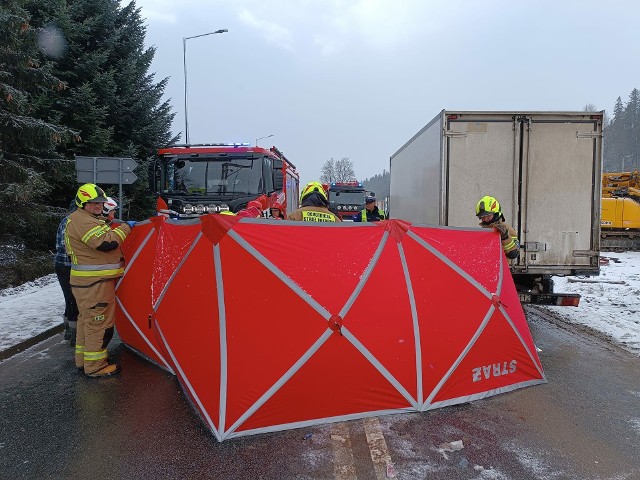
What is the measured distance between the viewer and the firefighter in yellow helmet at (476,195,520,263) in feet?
17.2

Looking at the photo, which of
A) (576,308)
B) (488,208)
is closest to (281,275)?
(488,208)

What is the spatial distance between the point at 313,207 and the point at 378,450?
2.83 meters

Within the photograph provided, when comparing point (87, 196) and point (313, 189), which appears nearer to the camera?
point (87, 196)

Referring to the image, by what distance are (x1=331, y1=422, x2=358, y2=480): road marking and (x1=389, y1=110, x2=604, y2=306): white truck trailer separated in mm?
3854

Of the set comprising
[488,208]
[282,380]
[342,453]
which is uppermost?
[488,208]

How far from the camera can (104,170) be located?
9.78 metres

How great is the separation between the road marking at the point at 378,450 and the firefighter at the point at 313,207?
230 centimetres

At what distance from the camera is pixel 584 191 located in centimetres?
658

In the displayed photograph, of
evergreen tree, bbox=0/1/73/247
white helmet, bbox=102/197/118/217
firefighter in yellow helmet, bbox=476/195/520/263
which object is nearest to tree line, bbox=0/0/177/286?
evergreen tree, bbox=0/1/73/247

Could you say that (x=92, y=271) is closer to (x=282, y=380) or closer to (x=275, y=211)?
(x=282, y=380)

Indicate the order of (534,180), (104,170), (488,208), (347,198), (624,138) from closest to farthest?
(488,208)
(534,180)
(104,170)
(347,198)
(624,138)

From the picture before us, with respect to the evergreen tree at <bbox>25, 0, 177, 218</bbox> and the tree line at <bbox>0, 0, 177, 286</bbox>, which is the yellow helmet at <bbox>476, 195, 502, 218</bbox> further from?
the evergreen tree at <bbox>25, 0, 177, 218</bbox>

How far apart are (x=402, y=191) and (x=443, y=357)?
6932 mm

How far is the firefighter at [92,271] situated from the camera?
16.2 ft
